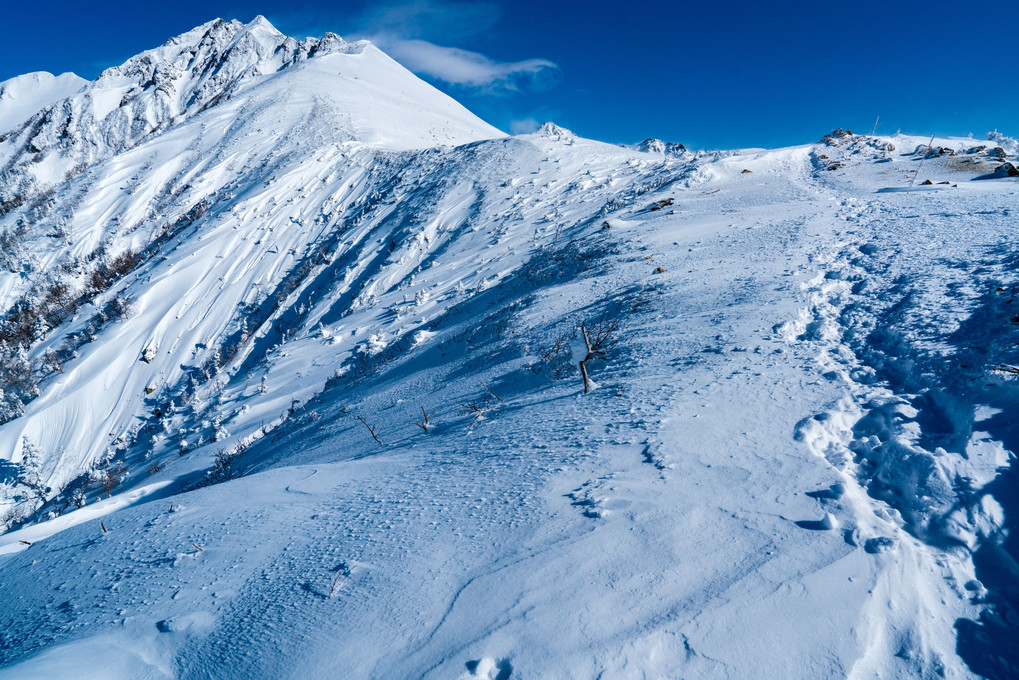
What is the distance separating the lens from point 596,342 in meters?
6.52

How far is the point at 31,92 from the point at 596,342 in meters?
117

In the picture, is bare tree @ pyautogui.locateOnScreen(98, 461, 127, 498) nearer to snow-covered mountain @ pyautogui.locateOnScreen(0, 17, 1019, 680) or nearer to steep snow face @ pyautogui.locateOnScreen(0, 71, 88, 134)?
snow-covered mountain @ pyautogui.locateOnScreen(0, 17, 1019, 680)

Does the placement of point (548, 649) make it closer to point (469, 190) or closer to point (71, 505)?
point (71, 505)

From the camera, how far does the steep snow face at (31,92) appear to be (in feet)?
238

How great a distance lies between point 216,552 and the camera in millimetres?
3736

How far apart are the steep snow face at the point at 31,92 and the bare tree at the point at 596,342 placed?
10282cm

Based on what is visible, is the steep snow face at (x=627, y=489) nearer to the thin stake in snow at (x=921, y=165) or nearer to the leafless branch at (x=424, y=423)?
the leafless branch at (x=424, y=423)

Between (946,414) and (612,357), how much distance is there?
3455mm

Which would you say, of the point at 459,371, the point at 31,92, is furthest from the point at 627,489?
the point at 31,92

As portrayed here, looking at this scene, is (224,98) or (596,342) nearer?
(596,342)

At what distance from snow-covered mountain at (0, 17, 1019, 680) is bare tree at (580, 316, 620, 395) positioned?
0.10 metres

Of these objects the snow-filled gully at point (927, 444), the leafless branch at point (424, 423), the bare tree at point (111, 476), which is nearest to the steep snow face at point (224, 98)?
the bare tree at point (111, 476)

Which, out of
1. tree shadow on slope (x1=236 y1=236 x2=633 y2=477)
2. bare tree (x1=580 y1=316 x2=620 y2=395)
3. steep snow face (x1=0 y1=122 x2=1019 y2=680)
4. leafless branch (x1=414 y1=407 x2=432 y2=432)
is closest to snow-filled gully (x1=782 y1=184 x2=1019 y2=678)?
steep snow face (x1=0 y1=122 x2=1019 y2=680)

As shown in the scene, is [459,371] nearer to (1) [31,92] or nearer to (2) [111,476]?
(2) [111,476]
